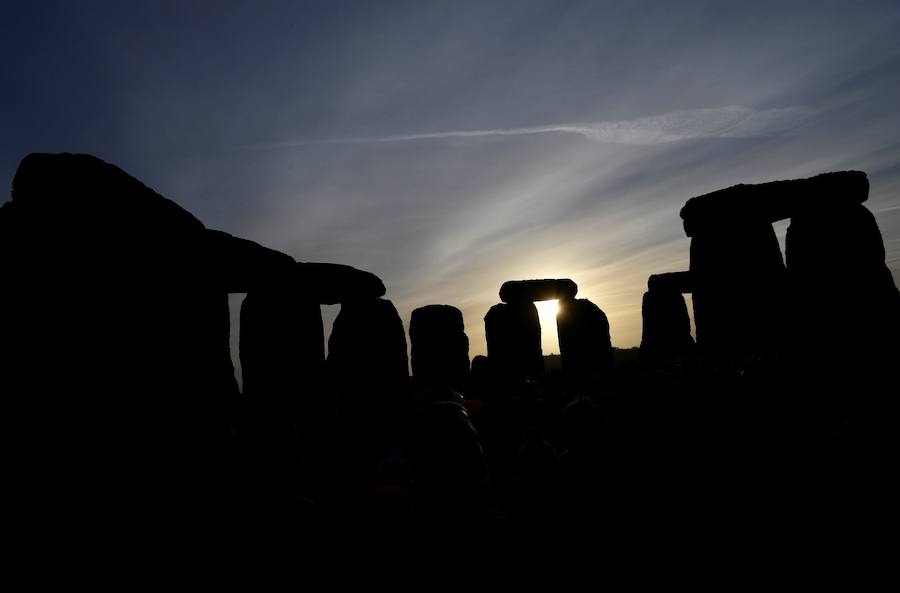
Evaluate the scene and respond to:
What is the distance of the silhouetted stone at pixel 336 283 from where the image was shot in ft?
36.6

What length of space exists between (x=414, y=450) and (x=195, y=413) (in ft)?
8.85

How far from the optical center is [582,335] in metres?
17.4

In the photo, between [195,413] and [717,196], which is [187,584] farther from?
[717,196]

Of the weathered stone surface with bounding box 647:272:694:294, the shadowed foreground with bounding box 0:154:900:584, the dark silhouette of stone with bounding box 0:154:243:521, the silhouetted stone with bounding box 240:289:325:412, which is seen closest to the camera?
the shadowed foreground with bounding box 0:154:900:584

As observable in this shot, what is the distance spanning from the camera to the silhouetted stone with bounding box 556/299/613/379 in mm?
17266

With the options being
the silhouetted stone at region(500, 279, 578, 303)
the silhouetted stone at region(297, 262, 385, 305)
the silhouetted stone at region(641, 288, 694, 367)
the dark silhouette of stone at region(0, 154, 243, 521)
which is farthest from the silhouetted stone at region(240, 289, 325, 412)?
the silhouetted stone at region(641, 288, 694, 367)

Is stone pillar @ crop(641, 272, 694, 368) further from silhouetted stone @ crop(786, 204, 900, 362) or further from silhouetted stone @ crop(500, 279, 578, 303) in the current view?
silhouetted stone @ crop(786, 204, 900, 362)

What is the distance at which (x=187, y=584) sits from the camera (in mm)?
3285

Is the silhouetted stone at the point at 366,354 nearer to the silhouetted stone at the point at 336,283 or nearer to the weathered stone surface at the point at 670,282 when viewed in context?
the silhouetted stone at the point at 336,283

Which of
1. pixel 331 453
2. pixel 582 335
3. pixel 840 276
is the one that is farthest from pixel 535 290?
pixel 331 453

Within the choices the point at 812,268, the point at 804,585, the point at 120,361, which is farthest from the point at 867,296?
the point at 120,361

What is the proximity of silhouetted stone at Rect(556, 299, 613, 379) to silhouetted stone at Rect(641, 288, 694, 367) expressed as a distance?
1.41 metres

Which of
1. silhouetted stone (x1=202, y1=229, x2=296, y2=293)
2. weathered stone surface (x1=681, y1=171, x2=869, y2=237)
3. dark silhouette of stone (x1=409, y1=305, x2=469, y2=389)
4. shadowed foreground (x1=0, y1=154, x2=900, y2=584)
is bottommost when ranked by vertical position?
shadowed foreground (x1=0, y1=154, x2=900, y2=584)

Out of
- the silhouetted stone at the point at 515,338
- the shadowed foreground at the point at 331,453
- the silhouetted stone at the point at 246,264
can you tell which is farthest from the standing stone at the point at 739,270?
the silhouetted stone at the point at 246,264
